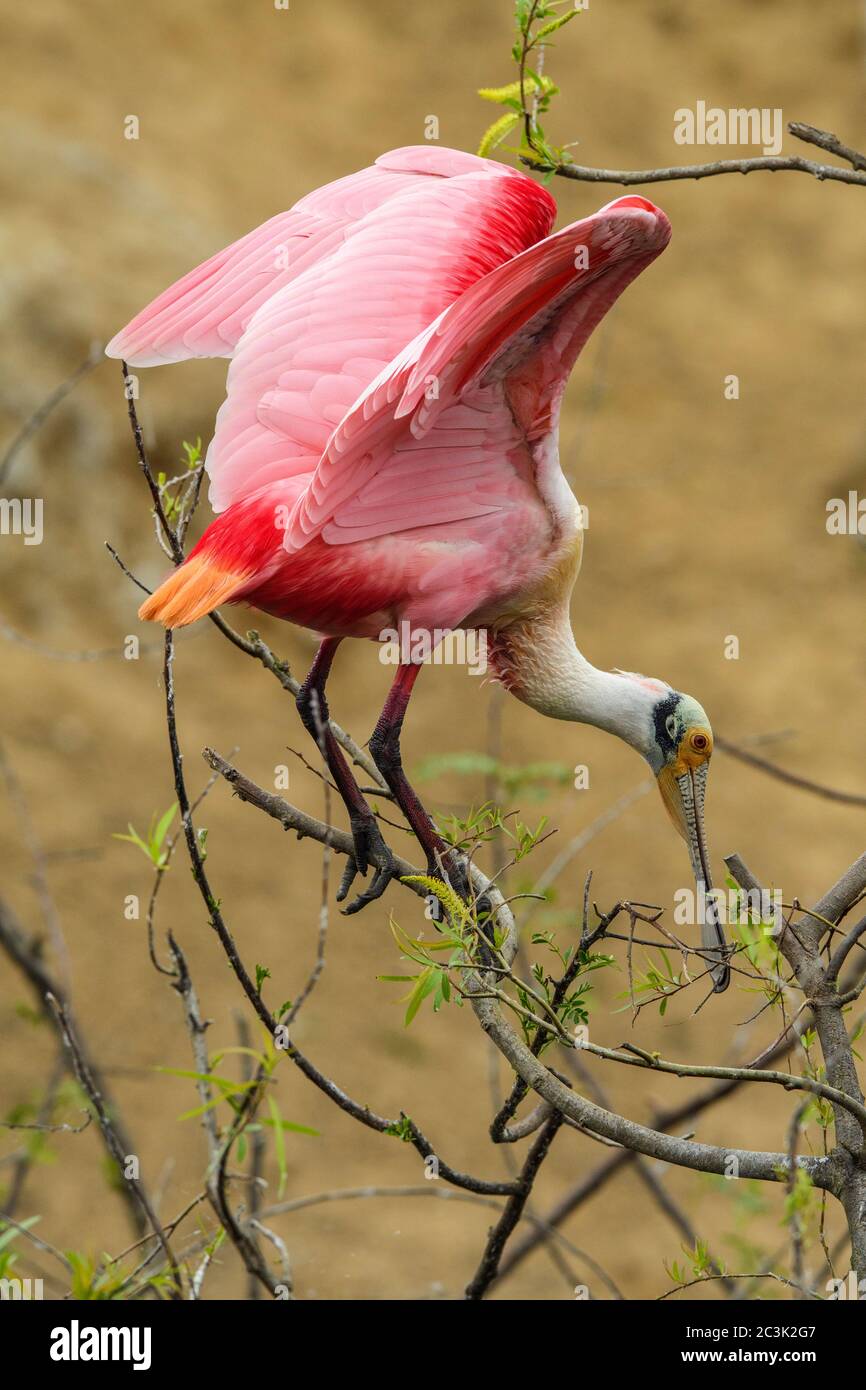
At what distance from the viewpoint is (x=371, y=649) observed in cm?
966

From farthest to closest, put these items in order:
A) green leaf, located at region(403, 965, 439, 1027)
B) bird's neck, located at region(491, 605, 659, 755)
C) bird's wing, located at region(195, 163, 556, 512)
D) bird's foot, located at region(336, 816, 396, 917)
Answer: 1. bird's neck, located at region(491, 605, 659, 755)
2. bird's foot, located at region(336, 816, 396, 917)
3. bird's wing, located at region(195, 163, 556, 512)
4. green leaf, located at region(403, 965, 439, 1027)

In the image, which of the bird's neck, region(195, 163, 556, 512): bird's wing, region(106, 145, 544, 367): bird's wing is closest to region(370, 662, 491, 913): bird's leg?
the bird's neck

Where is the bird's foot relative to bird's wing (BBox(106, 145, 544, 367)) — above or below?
below

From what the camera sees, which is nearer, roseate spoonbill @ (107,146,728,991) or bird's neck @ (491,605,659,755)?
roseate spoonbill @ (107,146,728,991)

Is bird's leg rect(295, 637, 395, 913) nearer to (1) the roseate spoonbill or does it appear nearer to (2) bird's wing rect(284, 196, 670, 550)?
(1) the roseate spoonbill

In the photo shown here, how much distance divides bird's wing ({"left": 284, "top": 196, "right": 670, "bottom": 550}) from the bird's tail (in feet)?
0.41

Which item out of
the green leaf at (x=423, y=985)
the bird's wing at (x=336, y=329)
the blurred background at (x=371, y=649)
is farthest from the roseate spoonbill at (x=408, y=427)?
the blurred background at (x=371, y=649)

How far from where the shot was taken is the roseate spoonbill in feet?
9.81

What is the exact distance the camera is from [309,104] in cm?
1205

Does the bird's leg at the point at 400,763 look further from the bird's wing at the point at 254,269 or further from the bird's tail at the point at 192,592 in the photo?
the bird's wing at the point at 254,269

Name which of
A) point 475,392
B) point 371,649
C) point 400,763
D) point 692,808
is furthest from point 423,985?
point 371,649

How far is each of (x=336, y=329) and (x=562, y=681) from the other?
0.90 meters
